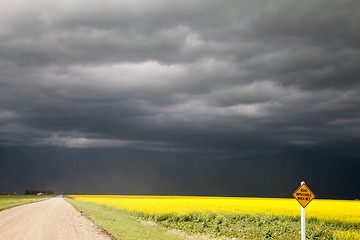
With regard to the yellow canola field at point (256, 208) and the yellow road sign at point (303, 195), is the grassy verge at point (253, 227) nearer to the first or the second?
the yellow canola field at point (256, 208)

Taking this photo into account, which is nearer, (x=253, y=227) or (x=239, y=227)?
(x=253, y=227)

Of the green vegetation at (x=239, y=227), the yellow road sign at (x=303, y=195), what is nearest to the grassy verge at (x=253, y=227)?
the green vegetation at (x=239, y=227)

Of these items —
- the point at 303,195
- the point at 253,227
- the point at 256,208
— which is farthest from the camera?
the point at 256,208

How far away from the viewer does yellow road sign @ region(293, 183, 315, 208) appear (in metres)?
13.0

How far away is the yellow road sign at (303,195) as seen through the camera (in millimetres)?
13031

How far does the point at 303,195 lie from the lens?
13.1 metres

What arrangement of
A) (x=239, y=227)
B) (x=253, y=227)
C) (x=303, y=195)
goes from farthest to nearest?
(x=239, y=227)
(x=253, y=227)
(x=303, y=195)

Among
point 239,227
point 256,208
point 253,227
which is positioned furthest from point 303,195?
point 256,208

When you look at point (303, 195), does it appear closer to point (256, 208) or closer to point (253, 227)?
point (253, 227)

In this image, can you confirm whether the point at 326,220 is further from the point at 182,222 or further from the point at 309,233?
the point at 182,222

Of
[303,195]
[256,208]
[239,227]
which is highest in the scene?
[303,195]

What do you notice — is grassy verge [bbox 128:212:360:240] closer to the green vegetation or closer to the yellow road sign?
the green vegetation

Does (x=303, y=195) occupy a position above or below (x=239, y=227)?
above

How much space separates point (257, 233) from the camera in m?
21.1
